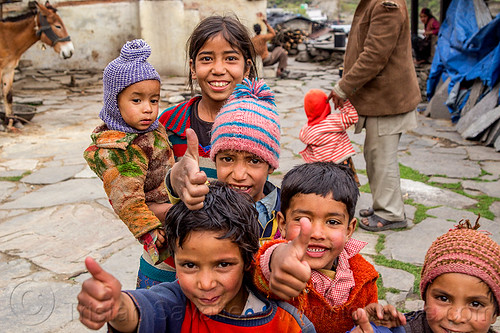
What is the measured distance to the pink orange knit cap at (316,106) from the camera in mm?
4227

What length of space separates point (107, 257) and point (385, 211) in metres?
2.30

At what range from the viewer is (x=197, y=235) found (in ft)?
4.53

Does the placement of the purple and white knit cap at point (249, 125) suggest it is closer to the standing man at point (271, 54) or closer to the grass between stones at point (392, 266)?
the grass between stones at point (392, 266)

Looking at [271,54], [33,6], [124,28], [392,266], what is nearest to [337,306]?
[392,266]

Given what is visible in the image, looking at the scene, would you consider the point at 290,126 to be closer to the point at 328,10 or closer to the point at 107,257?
the point at 107,257

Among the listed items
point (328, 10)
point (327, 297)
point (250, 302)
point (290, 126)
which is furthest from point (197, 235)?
point (328, 10)

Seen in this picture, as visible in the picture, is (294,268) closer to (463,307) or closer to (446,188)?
(463,307)

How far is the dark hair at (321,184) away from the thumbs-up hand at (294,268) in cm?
49

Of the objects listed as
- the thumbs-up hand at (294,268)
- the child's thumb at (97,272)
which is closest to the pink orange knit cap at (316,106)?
the thumbs-up hand at (294,268)

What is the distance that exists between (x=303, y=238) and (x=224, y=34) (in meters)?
1.25

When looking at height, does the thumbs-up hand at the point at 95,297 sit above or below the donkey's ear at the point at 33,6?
above

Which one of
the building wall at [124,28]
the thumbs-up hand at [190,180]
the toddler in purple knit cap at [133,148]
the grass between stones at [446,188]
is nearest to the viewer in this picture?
the thumbs-up hand at [190,180]

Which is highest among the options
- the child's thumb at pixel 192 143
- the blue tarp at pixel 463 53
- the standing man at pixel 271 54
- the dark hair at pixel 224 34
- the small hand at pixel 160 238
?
the dark hair at pixel 224 34

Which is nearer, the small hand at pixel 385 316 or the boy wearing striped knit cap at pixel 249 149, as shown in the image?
the small hand at pixel 385 316
